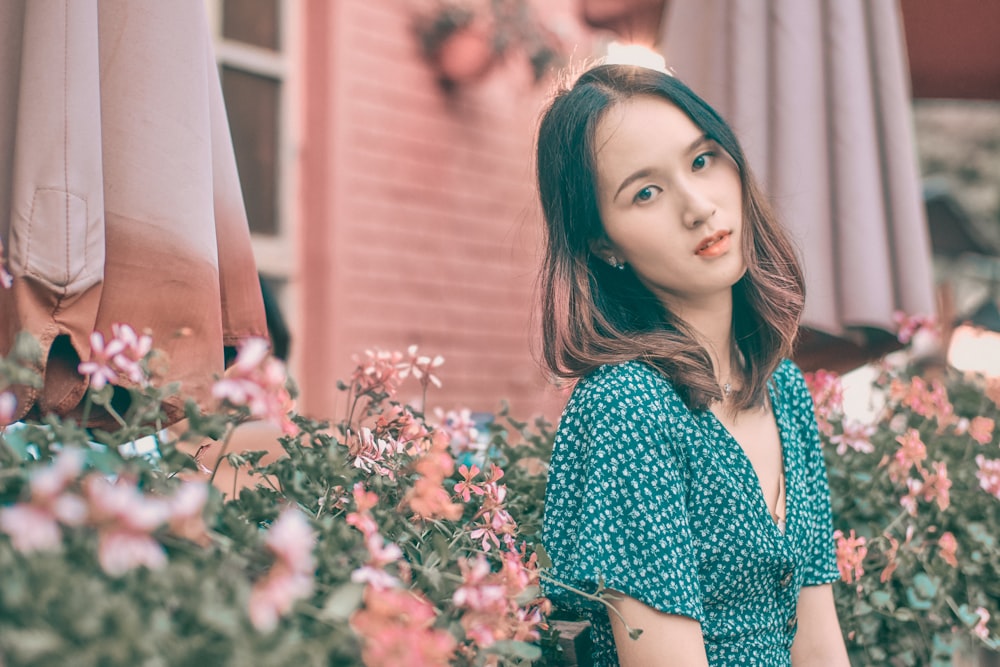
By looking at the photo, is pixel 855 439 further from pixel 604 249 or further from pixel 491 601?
pixel 491 601

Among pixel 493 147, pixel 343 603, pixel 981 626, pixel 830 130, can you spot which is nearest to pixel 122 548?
pixel 343 603

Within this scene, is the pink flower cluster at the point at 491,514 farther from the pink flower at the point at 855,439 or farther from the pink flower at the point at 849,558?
the pink flower at the point at 855,439

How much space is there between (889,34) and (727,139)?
4.56ft

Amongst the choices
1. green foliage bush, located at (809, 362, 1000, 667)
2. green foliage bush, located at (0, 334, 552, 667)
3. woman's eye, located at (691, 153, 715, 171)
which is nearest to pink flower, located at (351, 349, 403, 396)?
green foliage bush, located at (0, 334, 552, 667)

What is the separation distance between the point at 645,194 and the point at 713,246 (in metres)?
0.14

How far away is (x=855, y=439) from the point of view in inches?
87.5

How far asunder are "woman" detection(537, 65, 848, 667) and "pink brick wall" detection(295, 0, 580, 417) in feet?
7.50

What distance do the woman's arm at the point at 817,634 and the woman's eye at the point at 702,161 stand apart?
747 mm

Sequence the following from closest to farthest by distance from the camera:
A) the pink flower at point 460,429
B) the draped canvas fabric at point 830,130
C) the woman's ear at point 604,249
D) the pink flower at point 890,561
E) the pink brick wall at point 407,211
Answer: the woman's ear at point 604,249
the pink flower at point 460,429
the pink flower at point 890,561
the draped canvas fabric at point 830,130
the pink brick wall at point 407,211

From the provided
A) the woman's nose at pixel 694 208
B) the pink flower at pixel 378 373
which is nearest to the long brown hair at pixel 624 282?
the woman's nose at pixel 694 208

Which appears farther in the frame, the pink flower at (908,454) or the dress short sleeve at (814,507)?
the pink flower at (908,454)

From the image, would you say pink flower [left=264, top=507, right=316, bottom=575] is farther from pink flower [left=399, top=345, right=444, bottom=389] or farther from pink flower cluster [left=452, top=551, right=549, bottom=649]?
pink flower [left=399, top=345, right=444, bottom=389]

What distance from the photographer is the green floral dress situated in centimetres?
Result: 138

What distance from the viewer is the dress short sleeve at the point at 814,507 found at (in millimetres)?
1775
